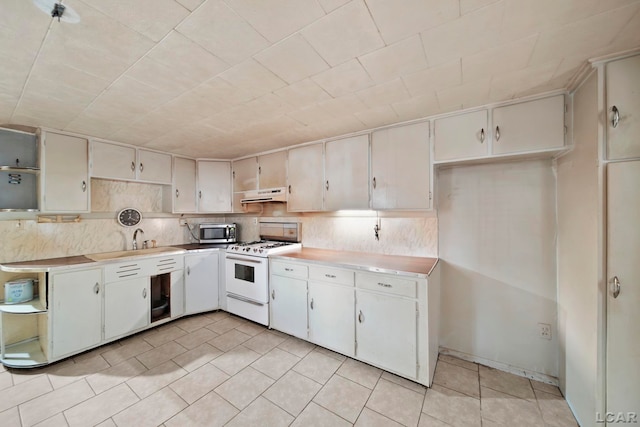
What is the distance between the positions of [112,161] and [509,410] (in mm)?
4560

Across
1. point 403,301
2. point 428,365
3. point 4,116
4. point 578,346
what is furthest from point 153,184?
point 578,346

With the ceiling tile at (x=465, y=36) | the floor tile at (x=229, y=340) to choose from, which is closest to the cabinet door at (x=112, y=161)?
the floor tile at (x=229, y=340)

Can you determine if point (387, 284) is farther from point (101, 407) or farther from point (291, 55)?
point (101, 407)

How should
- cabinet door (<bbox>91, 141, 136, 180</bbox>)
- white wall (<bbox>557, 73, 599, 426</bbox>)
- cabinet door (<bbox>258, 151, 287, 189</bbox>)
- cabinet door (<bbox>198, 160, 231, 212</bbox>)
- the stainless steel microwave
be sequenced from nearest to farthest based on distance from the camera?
white wall (<bbox>557, 73, 599, 426</bbox>) < cabinet door (<bbox>91, 141, 136, 180</bbox>) < cabinet door (<bbox>258, 151, 287, 189</bbox>) < cabinet door (<bbox>198, 160, 231, 212</bbox>) < the stainless steel microwave

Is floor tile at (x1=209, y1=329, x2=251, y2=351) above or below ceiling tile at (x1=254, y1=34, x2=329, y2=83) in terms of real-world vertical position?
below

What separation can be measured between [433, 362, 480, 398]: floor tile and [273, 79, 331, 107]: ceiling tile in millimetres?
2550

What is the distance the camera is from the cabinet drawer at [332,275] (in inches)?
91.7

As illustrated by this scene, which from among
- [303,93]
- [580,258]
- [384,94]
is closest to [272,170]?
[303,93]

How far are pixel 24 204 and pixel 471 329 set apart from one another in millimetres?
4801

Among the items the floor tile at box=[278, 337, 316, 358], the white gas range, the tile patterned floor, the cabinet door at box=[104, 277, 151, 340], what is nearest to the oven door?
the white gas range

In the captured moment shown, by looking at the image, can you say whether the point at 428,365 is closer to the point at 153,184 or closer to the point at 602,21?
the point at 602,21

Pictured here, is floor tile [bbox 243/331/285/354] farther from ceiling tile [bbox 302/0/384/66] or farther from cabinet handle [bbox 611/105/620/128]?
cabinet handle [bbox 611/105/620/128]

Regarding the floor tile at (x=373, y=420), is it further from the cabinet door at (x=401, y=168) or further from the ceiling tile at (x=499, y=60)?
the ceiling tile at (x=499, y=60)

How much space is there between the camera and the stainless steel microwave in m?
3.82
